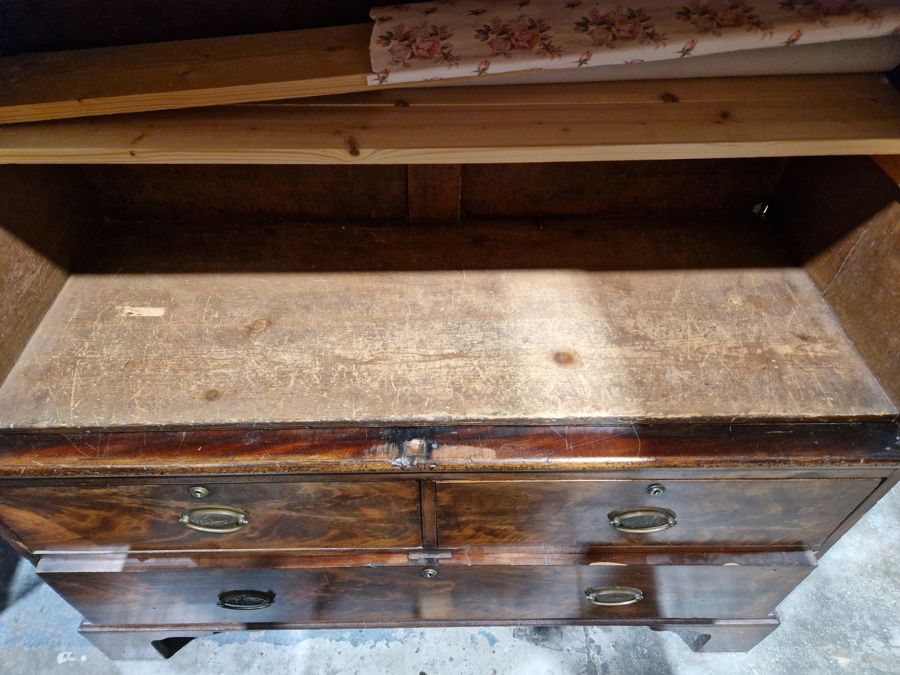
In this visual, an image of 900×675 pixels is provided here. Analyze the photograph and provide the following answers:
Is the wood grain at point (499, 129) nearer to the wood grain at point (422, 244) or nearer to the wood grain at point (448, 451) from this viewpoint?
the wood grain at point (422, 244)

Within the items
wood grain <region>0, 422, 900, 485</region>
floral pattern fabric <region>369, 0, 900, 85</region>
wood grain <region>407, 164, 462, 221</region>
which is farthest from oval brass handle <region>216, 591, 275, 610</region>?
Result: floral pattern fabric <region>369, 0, 900, 85</region>

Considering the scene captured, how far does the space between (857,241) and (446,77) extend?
2.36 ft

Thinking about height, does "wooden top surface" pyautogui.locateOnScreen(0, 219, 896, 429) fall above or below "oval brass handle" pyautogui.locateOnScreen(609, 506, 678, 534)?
above

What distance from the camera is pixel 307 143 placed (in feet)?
2.70

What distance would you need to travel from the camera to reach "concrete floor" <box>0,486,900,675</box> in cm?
139

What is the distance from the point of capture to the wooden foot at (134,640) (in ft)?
4.23

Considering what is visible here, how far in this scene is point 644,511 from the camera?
98 cm

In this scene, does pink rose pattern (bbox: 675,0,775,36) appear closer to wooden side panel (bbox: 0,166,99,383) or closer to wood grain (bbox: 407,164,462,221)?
wood grain (bbox: 407,164,462,221)

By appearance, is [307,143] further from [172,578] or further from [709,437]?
[172,578]

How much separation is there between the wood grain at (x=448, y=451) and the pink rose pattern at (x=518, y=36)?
1.73ft

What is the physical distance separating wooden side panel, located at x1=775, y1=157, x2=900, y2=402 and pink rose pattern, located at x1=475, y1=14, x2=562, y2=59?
0.57 metres

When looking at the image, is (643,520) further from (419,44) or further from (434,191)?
(419,44)

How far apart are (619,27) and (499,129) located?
0.68 feet

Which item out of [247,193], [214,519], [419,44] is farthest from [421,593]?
[419,44]
